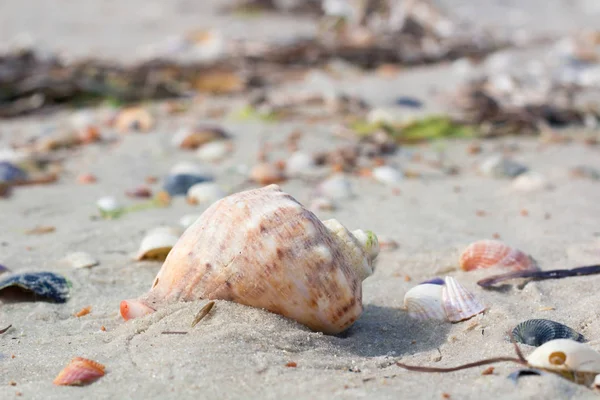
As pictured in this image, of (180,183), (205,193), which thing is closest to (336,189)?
(205,193)

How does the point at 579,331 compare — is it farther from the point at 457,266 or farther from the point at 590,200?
the point at 590,200

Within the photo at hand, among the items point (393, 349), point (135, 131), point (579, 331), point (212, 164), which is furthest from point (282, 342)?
point (135, 131)

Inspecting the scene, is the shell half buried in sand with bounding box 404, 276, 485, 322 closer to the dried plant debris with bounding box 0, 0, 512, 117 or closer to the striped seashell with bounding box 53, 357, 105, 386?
the striped seashell with bounding box 53, 357, 105, 386

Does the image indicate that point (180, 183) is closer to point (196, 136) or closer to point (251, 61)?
point (196, 136)

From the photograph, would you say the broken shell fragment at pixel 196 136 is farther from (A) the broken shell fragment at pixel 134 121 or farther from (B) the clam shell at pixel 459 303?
(B) the clam shell at pixel 459 303

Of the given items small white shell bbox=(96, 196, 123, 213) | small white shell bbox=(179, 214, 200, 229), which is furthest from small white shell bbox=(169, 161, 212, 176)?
small white shell bbox=(179, 214, 200, 229)

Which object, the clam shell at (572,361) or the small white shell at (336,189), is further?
the small white shell at (336,189)

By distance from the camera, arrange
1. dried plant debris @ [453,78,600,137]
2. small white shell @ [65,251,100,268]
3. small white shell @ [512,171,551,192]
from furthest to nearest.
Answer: dried plant debris @ [453,78,600,137], small white shell @ [512,171,551,192], small white shell @ [65,251,100,268]

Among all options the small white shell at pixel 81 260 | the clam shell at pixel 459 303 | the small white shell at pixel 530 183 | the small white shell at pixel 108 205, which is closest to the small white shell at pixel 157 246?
the small white shell at pixel 81 260
